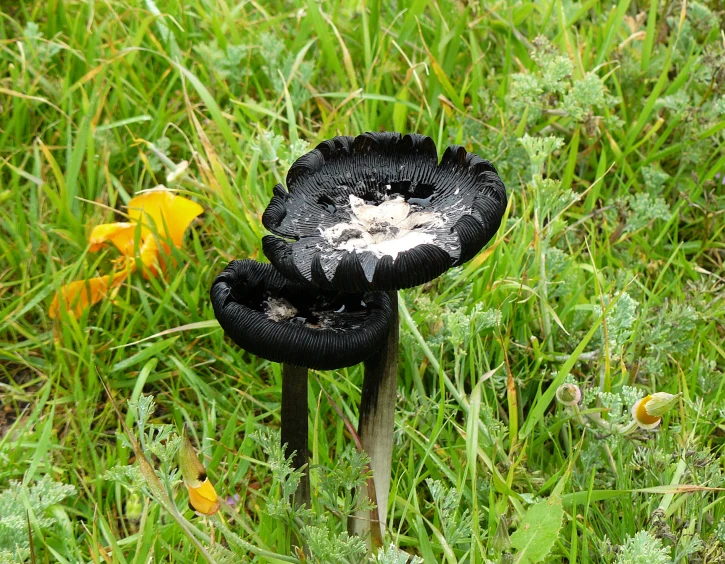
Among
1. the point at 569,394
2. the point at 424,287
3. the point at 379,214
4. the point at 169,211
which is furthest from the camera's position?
the point at 169,211

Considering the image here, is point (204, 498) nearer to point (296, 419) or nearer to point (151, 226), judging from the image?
point (296, 419)

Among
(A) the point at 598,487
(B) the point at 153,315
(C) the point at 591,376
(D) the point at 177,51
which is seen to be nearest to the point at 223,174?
(B) the point at 153,315

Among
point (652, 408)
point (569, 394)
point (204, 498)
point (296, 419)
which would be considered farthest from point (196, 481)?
point (652, 408)

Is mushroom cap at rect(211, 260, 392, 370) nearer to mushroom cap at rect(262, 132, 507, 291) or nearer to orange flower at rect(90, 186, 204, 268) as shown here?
mushroom cap at rect(262, 132, 507, 291)

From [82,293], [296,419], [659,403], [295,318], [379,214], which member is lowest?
[82,293]

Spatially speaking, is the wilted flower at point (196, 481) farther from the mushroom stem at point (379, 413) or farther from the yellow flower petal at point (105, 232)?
the yellow flower petal at point (105, 232)

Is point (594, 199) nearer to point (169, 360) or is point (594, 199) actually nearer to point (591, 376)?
point (591, 376)
